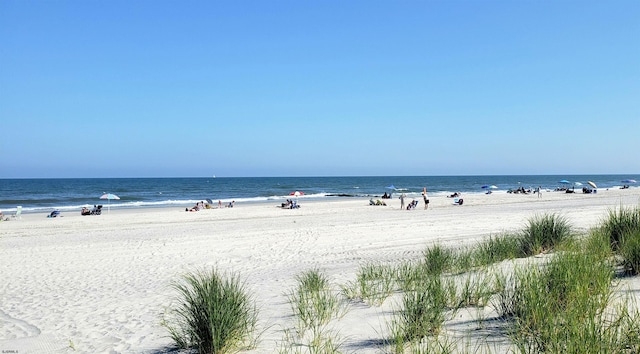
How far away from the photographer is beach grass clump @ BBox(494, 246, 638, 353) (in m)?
3.07

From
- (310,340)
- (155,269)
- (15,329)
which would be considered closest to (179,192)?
(155,269)

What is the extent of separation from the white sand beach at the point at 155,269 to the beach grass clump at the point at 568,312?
1.39 m

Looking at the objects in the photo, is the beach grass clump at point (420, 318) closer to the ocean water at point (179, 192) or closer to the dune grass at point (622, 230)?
the dune grass at point (622, 230)

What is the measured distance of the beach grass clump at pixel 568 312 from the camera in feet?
10.1

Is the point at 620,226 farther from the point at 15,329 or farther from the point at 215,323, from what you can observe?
the point at 15,329

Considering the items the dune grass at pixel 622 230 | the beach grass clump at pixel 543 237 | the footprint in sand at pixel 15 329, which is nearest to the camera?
the footprint in sand at pixel 15 329

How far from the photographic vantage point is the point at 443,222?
19.4 m

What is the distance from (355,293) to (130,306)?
3691 mm

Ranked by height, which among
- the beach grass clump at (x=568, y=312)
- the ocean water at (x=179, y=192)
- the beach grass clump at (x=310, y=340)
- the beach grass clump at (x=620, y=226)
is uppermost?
the beach grass clump at (x=620, y=226)

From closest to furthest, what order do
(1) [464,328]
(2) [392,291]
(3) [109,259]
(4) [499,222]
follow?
(1) [464,328] < (2) [392,291] < (3) [109,259] < (4) [499,222]

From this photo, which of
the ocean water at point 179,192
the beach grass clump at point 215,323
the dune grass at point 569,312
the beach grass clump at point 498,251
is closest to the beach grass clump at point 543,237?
the beach grass clump at point 498,251

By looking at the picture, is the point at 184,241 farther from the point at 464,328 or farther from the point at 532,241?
the point at 464,328

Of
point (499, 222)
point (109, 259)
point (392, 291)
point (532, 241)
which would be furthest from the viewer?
point (499, 222)

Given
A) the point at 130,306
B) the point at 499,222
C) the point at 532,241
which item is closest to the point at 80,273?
the point at 130,306
